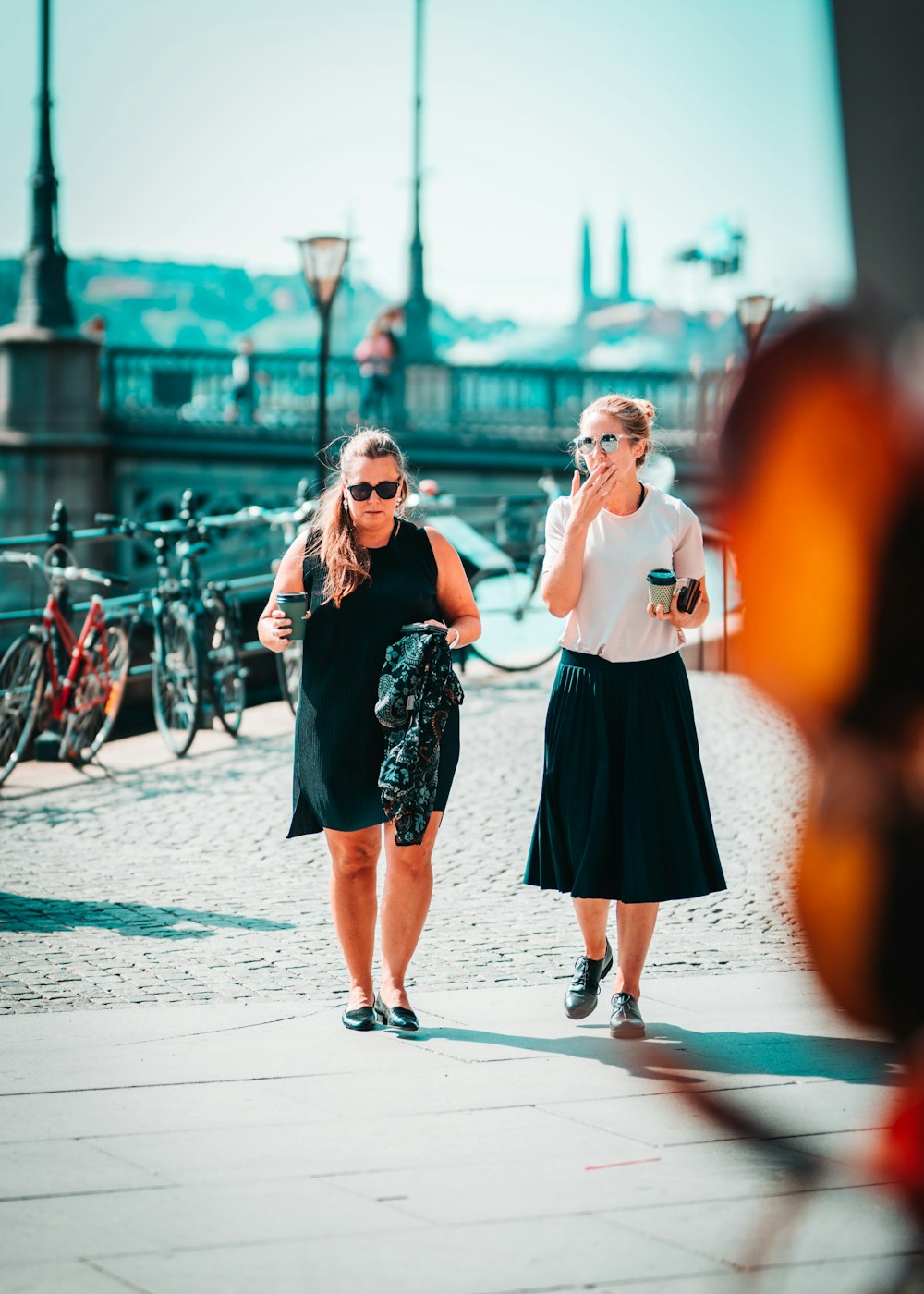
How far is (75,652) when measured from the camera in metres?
9.27

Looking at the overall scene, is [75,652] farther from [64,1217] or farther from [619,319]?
[619,319]

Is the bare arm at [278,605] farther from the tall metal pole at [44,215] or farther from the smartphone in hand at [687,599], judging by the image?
the tall metal pole at [44,215]

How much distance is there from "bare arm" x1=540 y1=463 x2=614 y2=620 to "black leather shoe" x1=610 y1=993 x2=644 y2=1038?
1.07m

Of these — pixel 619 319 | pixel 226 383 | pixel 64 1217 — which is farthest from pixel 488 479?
pixel 619 319

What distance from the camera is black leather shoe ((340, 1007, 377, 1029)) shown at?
4.71 meters

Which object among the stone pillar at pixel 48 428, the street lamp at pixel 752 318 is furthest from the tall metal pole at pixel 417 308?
the street lamp at pixel 752 318

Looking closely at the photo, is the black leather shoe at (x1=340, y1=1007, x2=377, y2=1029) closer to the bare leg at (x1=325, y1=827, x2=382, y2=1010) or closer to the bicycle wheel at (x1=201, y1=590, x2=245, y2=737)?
the bare leg at (x1=325, y1=827, x2=382, y2=1010)

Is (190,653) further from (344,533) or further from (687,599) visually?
(687,599)

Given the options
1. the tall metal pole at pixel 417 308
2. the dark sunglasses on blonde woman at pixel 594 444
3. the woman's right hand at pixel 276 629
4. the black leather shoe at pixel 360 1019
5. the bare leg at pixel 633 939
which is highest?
the tall metal pole at pixel 417 308

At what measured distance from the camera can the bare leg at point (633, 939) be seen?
4.64m

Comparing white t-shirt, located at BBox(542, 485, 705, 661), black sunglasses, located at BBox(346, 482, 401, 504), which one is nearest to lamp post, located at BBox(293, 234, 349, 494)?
black sunglasses, located at BBox(346, 482, 401, 504)

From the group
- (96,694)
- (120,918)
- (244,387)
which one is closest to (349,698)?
(120,918)

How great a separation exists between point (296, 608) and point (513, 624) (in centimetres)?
817

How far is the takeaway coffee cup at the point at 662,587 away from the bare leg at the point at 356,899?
43.3 inches
